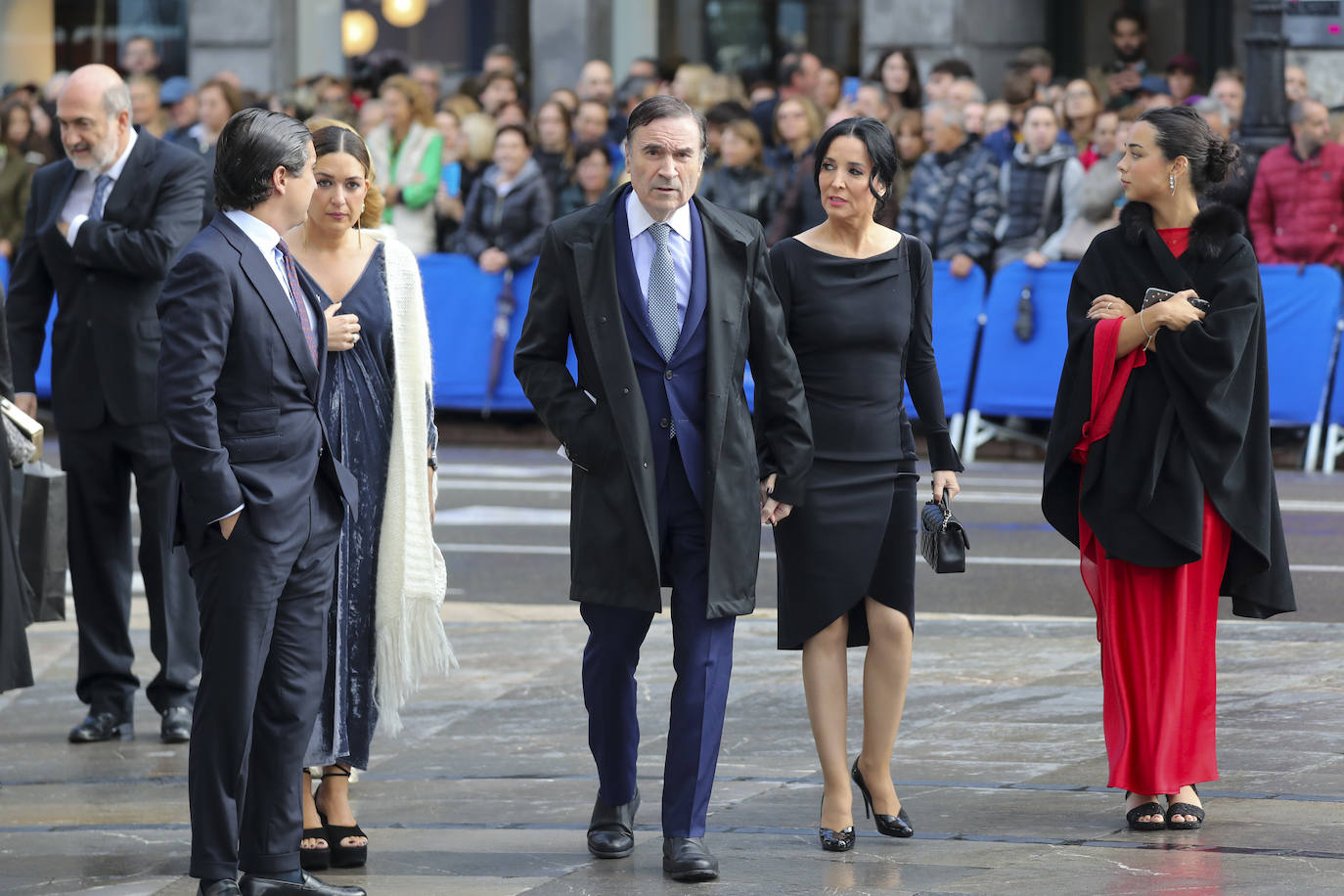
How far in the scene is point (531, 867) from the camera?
5.96m

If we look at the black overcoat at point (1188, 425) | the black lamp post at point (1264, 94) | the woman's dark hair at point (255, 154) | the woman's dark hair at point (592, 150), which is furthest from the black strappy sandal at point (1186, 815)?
the woman's dark hair at point (592, 150)

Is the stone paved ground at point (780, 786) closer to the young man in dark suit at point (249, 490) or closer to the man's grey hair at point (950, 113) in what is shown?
the young man in dark suit at point (249, 490)

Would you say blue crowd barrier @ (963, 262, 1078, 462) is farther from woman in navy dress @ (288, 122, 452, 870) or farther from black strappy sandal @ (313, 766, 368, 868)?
black strappy sandal @ (313, 766, 368, 868)

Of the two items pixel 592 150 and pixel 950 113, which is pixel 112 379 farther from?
pixel 950 113

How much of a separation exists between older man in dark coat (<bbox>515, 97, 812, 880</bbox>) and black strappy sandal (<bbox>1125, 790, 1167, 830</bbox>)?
120 cm

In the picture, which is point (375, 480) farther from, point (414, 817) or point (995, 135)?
point (995, 135)

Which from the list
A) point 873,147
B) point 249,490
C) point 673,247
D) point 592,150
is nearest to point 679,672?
point 673,247

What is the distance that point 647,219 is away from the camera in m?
6.04

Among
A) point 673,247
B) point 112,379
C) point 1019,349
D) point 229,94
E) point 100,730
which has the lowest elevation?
point 100,730

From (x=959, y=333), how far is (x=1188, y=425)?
9.23m

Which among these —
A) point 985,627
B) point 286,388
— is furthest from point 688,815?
point 985,627

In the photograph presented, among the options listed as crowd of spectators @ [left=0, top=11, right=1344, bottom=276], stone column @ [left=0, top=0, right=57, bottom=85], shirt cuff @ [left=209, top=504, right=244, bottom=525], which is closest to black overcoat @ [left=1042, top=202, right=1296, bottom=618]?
shirt cuff @ [left=209, top=504, right=244, bottom=525]

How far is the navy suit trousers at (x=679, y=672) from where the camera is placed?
5910 millimetres

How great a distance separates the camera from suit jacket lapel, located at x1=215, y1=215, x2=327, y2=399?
18.1 ft
